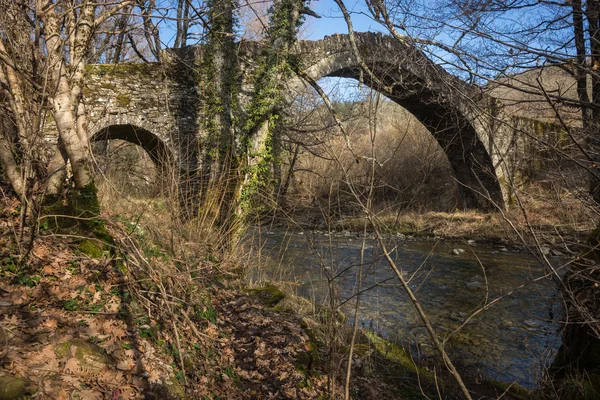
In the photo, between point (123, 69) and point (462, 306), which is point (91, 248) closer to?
point (462, 306)

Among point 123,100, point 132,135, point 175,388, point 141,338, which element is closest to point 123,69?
point 123,100

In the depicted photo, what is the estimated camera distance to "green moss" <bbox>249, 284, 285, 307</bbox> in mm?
4762

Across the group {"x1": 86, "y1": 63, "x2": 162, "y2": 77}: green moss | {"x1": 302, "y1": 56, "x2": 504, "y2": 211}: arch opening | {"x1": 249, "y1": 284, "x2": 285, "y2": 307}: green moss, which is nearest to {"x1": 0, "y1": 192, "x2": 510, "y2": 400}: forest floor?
{"x1": 249, "y1": 284, "x2": 285, "y2": 307}: green moss

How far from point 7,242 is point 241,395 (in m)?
1.90

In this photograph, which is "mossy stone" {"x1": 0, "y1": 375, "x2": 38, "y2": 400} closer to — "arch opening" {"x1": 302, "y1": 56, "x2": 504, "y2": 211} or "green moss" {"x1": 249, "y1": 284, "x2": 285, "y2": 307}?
"green moss" {"x1": 249, "y1": 284, "x2": 285, "y2": 307}

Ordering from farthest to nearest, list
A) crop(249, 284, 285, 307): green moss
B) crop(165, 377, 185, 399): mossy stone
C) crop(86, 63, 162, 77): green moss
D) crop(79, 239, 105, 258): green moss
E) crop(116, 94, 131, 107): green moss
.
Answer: crop(116, 94, 131, 107): green moss → crop(86, 63, 162, 77): green moss → crop(249, 284, 285, 307): green moss → crop(79, 239, 105, 258): green moss → crop(165, 377, 185, 399): mossy stone

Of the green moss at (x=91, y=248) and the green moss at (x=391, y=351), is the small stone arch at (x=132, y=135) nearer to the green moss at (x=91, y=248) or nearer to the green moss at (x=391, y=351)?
the green moss at (x=91, y=248)

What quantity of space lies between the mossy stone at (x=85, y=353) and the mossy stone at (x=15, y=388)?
0.33 meters

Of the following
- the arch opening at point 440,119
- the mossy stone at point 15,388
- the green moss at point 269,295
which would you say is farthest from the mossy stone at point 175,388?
the arch opening at point 440,119

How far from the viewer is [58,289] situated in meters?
2.69

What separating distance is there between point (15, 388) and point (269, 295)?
3.30 m

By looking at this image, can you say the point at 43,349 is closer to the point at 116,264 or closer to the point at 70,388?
the point at 70,388

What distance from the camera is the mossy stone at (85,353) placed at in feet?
7.31

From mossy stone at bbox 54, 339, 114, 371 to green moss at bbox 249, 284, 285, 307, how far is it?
244cm
